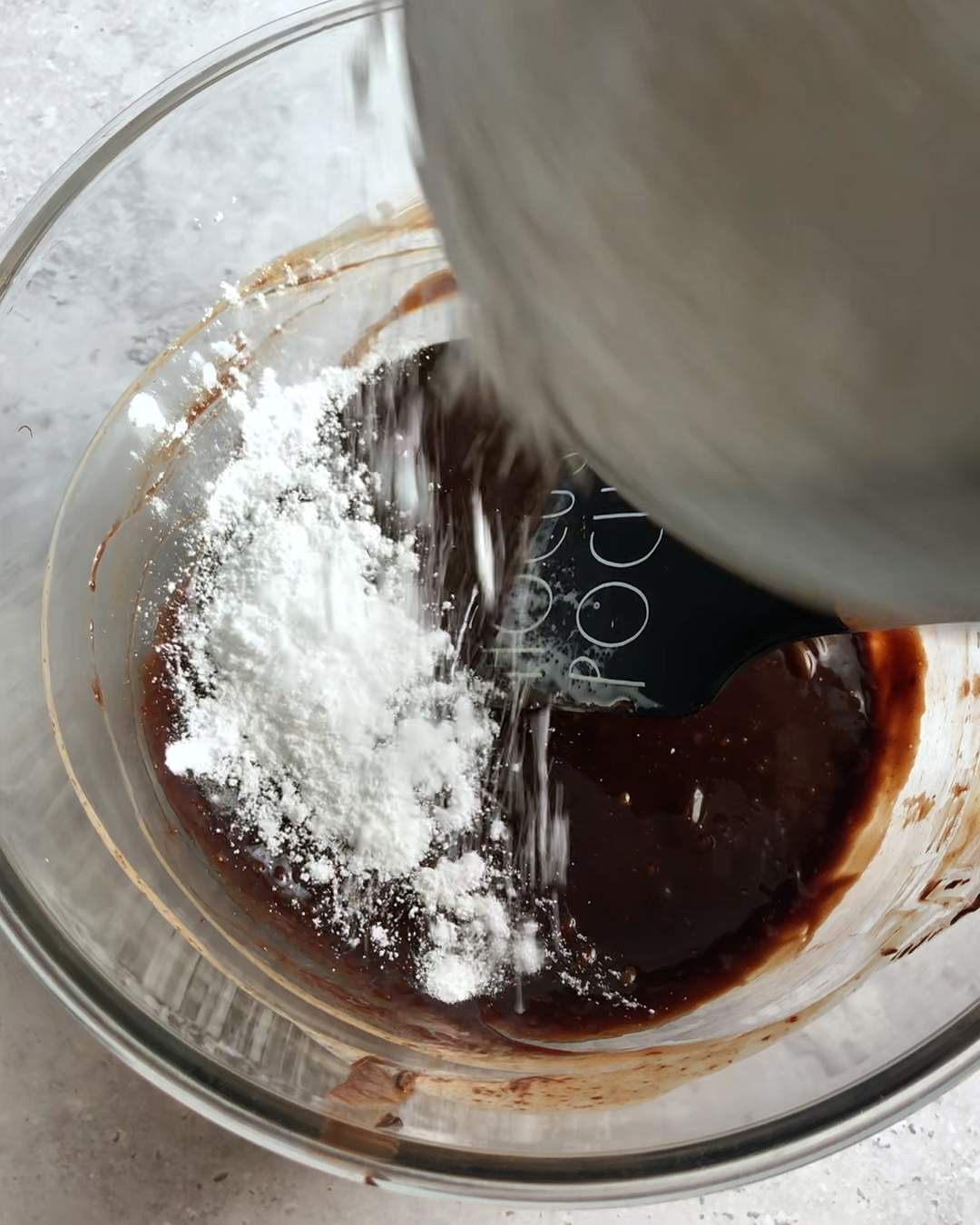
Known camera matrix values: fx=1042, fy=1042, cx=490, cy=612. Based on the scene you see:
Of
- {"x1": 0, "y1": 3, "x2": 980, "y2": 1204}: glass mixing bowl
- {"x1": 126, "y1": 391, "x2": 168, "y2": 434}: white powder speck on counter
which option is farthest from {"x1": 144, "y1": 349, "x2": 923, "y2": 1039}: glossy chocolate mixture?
{"x1": 126, "y1": 391, "x2": 168, "y2": 434}: white powder speck on counter

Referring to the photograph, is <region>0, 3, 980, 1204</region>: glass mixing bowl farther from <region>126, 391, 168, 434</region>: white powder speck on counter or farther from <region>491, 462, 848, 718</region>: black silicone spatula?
<region>491, 462, 848, 718</region>: black silicone spatula

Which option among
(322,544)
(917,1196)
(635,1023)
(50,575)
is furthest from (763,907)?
(50,575)

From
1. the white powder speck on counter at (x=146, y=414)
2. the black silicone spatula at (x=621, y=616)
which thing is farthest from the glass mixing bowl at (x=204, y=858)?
the black silicone spatula at (x=621, y=616)

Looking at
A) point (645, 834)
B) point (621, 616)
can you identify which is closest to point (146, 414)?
point (621, 616)

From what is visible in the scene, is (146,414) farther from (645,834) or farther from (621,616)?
(645,834)

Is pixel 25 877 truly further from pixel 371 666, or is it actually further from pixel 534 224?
pixel 534 224

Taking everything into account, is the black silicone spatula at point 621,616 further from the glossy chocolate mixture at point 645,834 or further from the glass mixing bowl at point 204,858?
the glass mixing bowl at point 204,858
